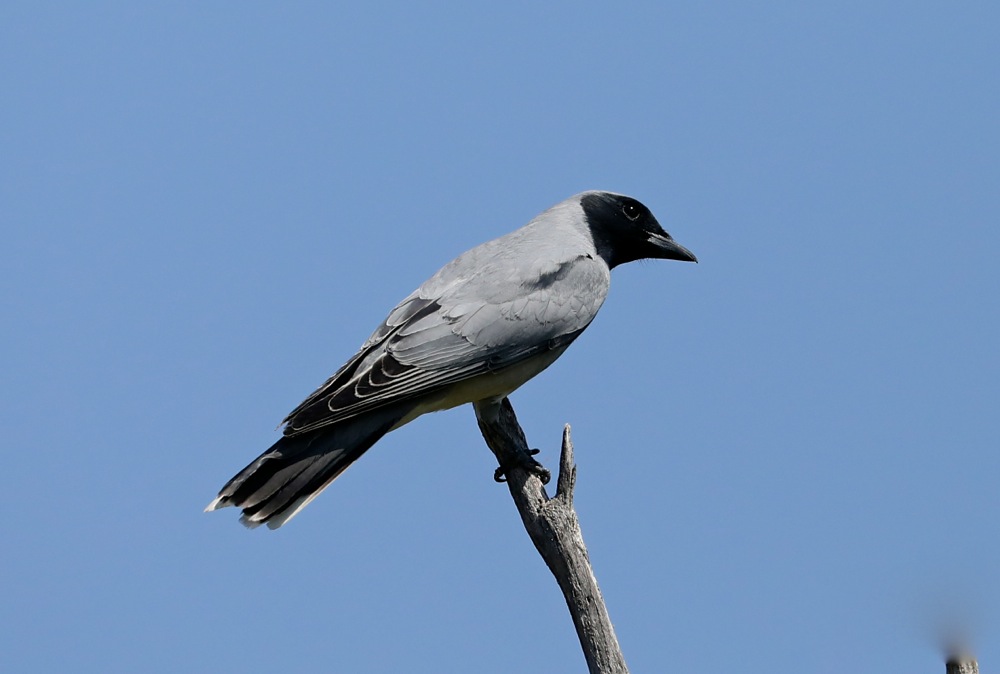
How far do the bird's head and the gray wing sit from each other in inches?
26.0

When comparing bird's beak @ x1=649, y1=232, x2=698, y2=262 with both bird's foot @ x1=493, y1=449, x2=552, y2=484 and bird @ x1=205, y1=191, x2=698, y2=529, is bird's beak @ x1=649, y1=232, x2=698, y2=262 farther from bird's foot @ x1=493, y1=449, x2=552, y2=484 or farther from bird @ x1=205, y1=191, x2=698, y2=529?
bird's foot @ x1=493, y1=449, x2=552, y2=484

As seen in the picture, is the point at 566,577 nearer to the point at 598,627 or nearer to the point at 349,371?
the point at 598,627

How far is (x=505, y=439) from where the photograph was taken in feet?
19.7

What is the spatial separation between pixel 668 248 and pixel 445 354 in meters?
2.11

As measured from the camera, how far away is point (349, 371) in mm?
5684

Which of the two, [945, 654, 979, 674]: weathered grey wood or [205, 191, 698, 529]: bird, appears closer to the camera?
[945, 654, 979, 674]: weathered grey wood

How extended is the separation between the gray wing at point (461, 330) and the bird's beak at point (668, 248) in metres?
0.95

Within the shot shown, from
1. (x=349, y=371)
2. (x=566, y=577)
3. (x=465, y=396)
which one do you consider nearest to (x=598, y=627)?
(x=566, y=577)

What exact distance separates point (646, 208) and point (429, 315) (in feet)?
6.27

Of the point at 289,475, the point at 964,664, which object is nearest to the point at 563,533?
the point at 289,475

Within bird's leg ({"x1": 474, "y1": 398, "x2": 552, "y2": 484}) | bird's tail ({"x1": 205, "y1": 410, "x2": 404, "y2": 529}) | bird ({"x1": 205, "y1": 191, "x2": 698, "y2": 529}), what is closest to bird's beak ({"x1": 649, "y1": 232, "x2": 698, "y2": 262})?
bird ({"x1": 205, "y1": 191, "x2": 698, "y2": 529})

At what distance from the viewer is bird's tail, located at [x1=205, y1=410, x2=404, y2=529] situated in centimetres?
526

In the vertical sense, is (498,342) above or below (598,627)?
above

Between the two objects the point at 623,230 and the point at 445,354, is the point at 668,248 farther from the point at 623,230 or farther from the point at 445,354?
the point at 445,354
